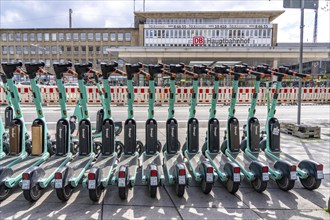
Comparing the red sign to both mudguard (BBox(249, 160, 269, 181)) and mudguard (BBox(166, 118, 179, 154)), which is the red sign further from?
mudguard (BBox(249, 160, 269, 181))

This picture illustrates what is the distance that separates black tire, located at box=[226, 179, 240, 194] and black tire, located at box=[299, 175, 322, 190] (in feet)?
4.10

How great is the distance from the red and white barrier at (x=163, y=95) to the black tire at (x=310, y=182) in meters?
10.2

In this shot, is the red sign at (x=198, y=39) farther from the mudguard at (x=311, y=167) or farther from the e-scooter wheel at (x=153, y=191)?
the e-scooter wheel at (x=153, y=191)

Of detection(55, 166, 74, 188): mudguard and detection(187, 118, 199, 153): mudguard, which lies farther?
detection(187, 118, 199, 153): mudguard

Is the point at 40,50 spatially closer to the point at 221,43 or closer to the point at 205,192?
Answer: the point at 221,43

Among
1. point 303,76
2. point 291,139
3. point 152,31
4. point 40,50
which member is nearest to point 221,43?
point 152,31

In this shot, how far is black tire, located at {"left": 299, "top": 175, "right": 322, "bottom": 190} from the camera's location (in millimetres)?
3788

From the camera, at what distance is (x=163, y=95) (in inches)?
625

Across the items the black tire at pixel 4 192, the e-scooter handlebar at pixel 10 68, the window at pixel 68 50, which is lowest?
the black tire at pixel 4 192

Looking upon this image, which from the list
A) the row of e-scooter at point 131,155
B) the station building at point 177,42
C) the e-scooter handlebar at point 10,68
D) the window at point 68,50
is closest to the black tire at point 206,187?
the row of e-scooter at point 131,155

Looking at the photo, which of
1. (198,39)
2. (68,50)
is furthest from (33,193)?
(68,50)

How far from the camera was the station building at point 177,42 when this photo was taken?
25938mm

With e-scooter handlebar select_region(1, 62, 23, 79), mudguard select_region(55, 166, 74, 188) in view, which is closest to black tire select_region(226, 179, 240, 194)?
mudguard select_region(55, 166, 74, 188)

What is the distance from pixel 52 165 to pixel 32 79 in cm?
153
